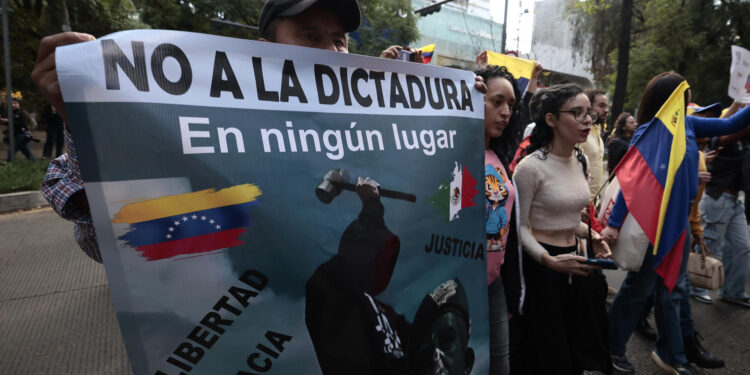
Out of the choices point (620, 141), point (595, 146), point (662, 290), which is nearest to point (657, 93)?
point (595, 146)

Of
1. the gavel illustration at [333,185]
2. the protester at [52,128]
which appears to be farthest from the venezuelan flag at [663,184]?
the protester at [52,128]

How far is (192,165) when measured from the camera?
0.94 metres

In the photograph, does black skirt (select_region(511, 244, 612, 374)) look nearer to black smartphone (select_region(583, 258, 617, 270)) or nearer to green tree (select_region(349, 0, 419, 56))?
black smartphone (select_region(583, 258, 617, 270))

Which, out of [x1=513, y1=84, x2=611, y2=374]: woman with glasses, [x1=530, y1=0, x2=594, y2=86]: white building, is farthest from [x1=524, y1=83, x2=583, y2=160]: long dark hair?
[x1=530, y1=0, x2=594, y2=86]: white building

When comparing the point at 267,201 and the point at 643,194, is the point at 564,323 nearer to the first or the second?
the point at 643,194

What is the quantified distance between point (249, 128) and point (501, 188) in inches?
52.2

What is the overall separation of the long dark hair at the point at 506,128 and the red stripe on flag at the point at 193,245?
1.48 m

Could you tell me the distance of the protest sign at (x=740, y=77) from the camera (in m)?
3.84

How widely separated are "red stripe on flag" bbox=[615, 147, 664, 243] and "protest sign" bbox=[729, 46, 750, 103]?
207 cm

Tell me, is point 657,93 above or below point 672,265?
above

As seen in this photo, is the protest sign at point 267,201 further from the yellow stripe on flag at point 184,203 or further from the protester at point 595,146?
the protester at point 595,146

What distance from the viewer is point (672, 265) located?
8.46 feet

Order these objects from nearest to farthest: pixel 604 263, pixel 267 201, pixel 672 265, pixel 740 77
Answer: pixel 267 201 → pixel 604 263 → pixel 672 265 → pixel 740 77

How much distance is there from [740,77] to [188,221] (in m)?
5.04
